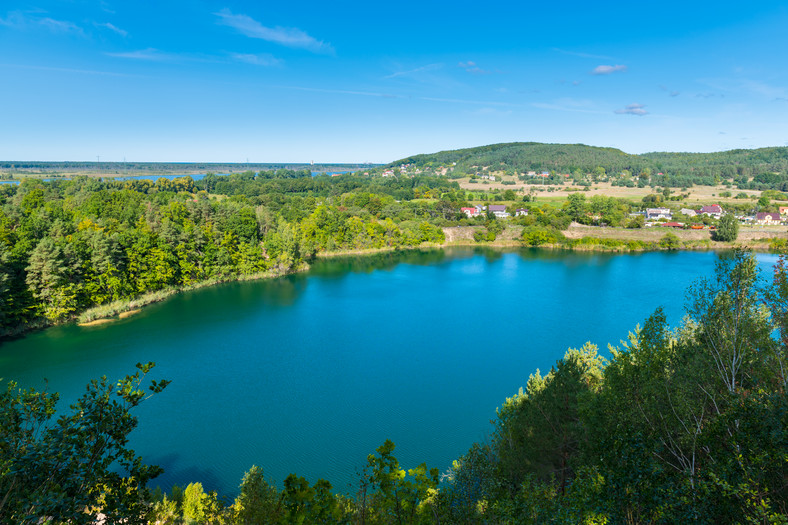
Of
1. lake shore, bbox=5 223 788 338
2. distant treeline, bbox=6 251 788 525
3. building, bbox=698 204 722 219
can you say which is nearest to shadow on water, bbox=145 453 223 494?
distant treeline, bbox=6 251 788 525

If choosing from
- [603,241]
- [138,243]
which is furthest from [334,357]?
[603,241]

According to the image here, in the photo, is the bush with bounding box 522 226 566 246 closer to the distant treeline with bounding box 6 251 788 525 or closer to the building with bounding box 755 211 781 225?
the building with bounding box 755 211 781 225

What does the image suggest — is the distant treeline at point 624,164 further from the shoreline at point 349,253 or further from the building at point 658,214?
the shoreline at point 349,253

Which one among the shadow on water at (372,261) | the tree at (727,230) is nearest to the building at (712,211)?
the tree at (727,230)

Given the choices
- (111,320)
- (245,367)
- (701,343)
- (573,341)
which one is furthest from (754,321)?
(111,320)

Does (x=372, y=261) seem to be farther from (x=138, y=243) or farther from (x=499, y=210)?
(x=499, y=210)
